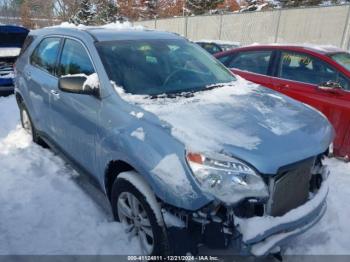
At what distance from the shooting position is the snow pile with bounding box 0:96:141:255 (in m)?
3.02

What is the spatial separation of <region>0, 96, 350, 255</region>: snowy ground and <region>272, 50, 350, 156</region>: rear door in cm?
54

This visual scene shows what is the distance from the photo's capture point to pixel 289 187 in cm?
251

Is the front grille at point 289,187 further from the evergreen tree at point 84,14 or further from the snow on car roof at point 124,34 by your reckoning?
the evergreen tree at point 84,14

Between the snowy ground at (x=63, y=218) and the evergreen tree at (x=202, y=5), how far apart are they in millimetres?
33818

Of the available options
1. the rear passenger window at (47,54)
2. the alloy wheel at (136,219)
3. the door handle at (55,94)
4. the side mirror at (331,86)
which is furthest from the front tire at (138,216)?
the side mirror at (331,86)

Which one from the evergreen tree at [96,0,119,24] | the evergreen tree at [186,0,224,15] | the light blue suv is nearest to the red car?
the light blue suv

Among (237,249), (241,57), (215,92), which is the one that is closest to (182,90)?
(215,92)

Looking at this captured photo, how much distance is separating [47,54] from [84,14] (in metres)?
38.4

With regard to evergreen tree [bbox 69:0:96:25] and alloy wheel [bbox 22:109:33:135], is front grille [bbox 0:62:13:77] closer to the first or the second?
alloy wheel [bbox 22:109:33:135]

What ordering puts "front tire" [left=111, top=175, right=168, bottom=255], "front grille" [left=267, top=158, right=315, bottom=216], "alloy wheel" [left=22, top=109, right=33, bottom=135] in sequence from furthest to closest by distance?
"alloy wheel" [left=22, top=109, right=33, bottom=135], "front tire" [left=111, top=175, right=168, bottom=255], "front grille" [left=267, top=158, right=315, bottom=216]

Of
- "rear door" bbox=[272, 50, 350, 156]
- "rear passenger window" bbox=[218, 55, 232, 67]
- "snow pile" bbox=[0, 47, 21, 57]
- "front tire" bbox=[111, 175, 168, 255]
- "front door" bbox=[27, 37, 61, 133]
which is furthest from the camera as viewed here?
"snow pile" bbox=[0, 47, 21, 57]

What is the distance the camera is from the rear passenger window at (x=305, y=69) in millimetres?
5035

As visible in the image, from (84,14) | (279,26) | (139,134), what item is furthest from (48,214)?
(84,14)

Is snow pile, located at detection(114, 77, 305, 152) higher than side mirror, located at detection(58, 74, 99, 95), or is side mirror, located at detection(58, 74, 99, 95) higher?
side mirror, located at detection(58, 74, 99, 95)
